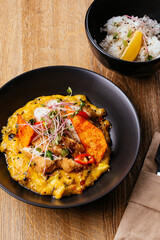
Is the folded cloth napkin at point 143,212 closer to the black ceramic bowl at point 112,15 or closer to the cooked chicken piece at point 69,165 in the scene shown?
the cooked chicken piece at point 69,165

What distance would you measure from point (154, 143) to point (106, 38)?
3.92 ft

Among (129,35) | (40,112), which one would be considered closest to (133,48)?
(129,35)

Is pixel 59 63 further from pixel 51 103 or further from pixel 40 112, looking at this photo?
pixel 40 112

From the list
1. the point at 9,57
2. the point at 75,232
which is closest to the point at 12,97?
the point at 9,57

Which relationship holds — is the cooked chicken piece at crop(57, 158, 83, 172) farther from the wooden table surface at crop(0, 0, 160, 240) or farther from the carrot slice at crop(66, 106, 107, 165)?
the wooden table surface at crop(0, 0, 160, 240)

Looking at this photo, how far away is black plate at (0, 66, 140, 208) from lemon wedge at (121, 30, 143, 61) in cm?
35

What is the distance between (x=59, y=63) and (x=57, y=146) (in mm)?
1151

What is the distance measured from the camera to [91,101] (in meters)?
3.00

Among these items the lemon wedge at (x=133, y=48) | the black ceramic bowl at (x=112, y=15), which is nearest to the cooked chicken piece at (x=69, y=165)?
the black ceramic bowl at (x=112, y=15)

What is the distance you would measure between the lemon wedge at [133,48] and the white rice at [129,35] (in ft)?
0.19

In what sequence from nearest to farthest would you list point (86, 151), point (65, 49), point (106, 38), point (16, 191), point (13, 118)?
1. point (16, 191)
2. point (86, 151)
3. point (13, 118)
4. point (106, 38)
5. point (65, 49)

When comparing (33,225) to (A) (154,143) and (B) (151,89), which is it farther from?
(B) (151,89)

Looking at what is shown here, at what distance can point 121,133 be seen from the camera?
279cm

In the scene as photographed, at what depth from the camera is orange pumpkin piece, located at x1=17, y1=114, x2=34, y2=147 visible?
8.74 feet
